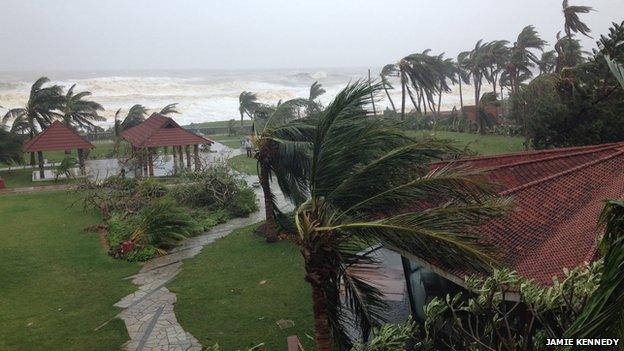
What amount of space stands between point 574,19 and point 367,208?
23738 mm

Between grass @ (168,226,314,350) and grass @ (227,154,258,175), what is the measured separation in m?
11.4

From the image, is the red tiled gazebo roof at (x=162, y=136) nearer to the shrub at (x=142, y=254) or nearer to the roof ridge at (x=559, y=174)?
the shrub at (x=142, y=254)

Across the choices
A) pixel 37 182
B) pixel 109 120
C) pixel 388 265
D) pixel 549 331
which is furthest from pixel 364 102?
pixel 109 120

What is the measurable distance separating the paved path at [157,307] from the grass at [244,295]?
0.68 feet

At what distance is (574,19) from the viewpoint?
24.9 m

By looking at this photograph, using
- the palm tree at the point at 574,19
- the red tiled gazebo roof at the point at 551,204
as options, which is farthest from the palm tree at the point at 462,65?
the red tiled gazebo roof at the point at 551,204

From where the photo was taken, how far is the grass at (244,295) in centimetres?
905

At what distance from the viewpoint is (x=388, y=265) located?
11.7m

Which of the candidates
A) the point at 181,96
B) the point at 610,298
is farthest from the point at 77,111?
the point at 181,96

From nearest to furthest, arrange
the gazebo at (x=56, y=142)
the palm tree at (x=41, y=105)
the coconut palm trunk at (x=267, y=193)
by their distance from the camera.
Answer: the coconut palm trunk at (x=267, y=193), the gazebo at (x=56, y=142), the palm tree at (x=41, y=105)

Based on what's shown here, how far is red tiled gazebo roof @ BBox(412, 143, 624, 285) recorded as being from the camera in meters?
5.81

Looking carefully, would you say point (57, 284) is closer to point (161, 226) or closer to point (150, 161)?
point (161, 226)

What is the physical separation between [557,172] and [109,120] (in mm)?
61107

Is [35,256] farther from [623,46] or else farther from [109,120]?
[109,120]
